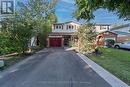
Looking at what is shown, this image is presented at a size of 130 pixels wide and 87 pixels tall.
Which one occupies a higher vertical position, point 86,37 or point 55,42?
point 86,37

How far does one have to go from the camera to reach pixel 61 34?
80812 millimetres

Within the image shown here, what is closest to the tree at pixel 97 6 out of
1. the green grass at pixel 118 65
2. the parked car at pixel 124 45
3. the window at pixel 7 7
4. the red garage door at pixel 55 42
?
Answer: the green grass at pixel 118 65

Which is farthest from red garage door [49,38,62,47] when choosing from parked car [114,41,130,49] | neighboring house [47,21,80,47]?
parked car [114,41,130,49]

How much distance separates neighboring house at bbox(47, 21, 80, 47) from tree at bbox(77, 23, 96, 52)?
30.4 m

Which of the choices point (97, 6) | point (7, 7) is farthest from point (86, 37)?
point (97, 6)

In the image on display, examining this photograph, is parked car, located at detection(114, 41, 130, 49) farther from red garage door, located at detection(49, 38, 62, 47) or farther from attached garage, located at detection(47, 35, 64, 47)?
red garage door, located at detection(49, 38, 62, 47)

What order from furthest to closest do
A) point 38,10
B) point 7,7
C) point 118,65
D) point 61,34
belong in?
point 61,34 < point 38,10 < point 118,65 < point 7,7

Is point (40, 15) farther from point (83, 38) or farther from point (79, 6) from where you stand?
point (79, 6)

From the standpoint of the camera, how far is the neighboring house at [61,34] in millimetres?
79881

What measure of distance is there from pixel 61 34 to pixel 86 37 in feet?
117

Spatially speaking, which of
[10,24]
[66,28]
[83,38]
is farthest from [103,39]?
[10,24]

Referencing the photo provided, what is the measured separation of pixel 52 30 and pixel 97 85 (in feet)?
228

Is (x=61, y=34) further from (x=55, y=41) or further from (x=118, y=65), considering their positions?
(x=118, y=65)

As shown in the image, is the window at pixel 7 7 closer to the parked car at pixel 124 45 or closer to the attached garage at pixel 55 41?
the parked car at pixel 124 45
